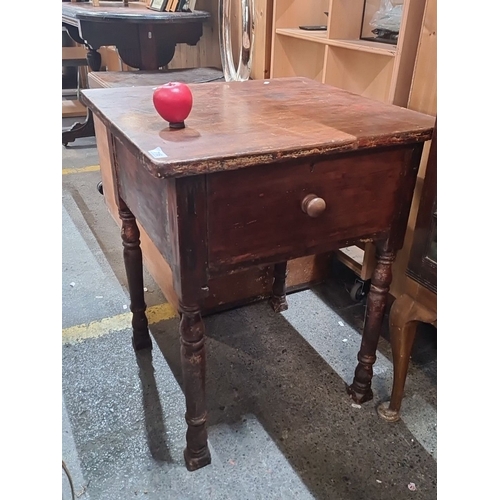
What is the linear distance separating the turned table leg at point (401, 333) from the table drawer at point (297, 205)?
199 mm

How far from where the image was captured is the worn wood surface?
0.77 metres

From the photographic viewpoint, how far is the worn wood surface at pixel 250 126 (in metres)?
0.77

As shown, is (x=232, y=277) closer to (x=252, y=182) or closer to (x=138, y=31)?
(x=252, y=182)

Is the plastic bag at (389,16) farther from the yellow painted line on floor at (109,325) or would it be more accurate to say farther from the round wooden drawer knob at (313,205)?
the yellow painted line on floor at (109,325)

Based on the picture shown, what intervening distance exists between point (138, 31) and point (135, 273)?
1.51m

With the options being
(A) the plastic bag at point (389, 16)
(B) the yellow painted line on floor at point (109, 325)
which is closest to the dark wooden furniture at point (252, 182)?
(A) the plastic bag at point (389, 16)

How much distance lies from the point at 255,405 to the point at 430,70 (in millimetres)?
877

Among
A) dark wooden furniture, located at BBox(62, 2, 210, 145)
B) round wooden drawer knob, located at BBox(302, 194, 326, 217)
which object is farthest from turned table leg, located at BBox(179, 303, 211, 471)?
dark wooden furniture, located at BBox(62, 2, 210, 145)

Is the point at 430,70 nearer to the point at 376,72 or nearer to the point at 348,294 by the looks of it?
the point at 376,72

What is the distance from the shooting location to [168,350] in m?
1.44

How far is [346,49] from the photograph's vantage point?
1.54 meters

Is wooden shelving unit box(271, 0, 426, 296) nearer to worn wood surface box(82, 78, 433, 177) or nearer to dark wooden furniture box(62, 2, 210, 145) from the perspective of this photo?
worn wood surface box(82, 78, 433, 177)
